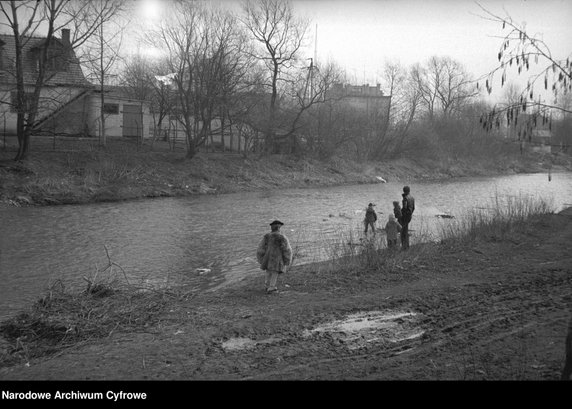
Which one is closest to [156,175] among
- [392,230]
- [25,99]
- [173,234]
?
[25,99]

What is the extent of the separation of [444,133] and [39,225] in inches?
2136

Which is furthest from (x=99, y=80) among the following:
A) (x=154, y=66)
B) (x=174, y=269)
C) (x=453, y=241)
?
(x=453, y=241)

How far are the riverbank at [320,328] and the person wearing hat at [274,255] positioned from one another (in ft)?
1.18

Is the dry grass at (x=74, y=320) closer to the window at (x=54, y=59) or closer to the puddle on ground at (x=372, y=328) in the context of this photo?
the puddle on ground at (x=372, y=328)

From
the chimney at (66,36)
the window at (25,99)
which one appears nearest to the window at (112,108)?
the chimney at (66,36)

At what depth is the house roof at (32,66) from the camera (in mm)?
28750

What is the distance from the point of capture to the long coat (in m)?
9.67

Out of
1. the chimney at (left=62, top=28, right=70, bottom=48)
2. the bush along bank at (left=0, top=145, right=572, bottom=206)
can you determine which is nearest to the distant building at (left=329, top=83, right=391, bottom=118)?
the bush along bank at (left=0, top=145, right=572, bottom=206)

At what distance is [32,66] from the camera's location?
103 ft

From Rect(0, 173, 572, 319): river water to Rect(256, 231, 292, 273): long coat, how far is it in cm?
236

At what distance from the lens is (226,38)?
37.3 m
